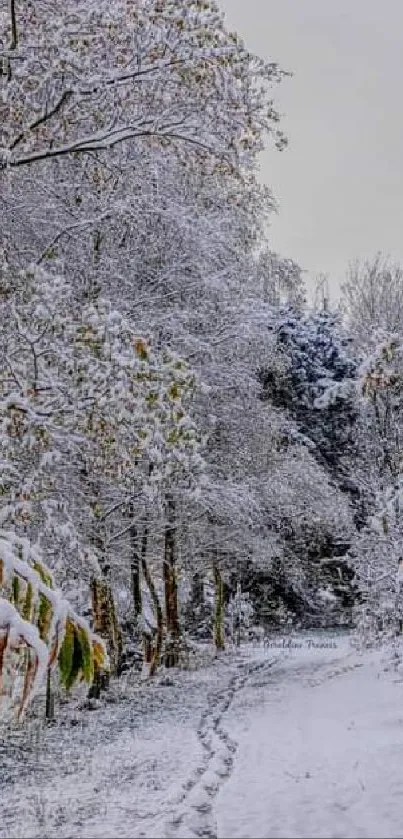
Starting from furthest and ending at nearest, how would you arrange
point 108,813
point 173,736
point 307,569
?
1. point 307,569
2. point 173,736
3. point 108,813

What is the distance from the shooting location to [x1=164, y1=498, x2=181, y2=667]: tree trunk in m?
18.6

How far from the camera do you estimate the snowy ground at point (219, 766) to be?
5.07 m

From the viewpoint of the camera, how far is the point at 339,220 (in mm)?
31281

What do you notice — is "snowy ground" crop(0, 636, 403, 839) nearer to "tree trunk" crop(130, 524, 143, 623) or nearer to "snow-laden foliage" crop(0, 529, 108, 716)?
"snow-laden foliage" crop(0, 529, 108, 716)

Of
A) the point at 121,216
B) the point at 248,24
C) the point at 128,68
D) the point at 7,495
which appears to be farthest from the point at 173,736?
the point at 248,24

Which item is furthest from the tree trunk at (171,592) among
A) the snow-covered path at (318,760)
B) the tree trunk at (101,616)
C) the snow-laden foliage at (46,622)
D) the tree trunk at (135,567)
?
the snow-laden foliage at (46,622)

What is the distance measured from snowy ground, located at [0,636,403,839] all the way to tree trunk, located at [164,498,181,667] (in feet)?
11.4

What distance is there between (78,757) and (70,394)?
4.36m

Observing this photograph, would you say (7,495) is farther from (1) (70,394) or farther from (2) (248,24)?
(2) (248,24)

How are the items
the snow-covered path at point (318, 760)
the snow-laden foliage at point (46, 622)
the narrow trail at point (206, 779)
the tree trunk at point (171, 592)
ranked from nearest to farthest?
A: the snow-laden foliage at point (46, 622)
the snow-covered path at point (318, 760)
the narrow trail at point (206, 779)
the tree trunk at point (171, 592)

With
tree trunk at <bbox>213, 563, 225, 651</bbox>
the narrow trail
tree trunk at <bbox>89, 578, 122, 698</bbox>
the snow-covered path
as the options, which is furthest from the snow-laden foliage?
tree trunk at <bbox>213, 563, 225, 651</bbox>

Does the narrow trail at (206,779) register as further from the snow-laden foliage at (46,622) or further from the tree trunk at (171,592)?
the tree trunk at (171,592)

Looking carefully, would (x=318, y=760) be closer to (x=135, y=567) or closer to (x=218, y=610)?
(x=135, y=567)

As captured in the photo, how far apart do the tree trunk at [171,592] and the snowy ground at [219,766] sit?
3467 mm
